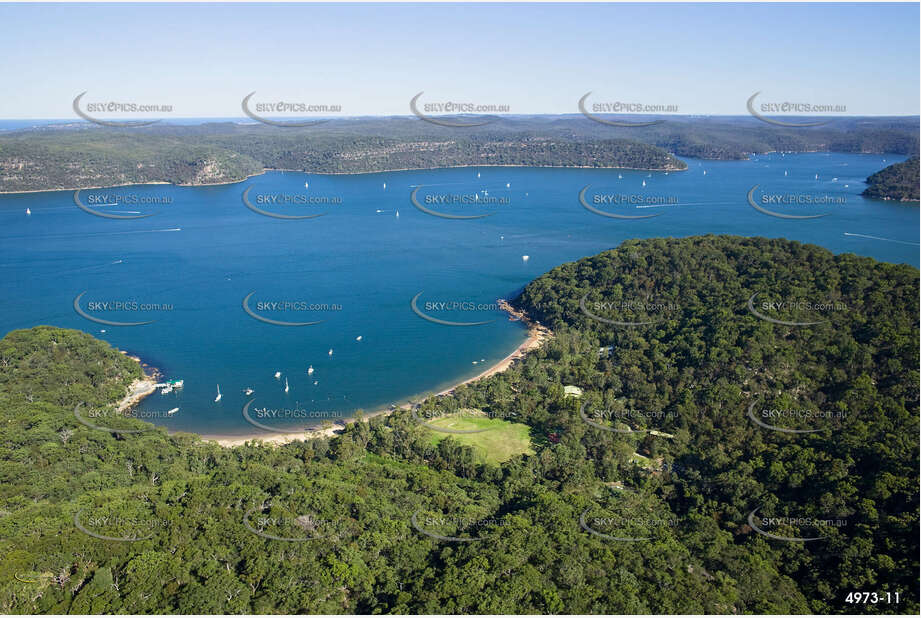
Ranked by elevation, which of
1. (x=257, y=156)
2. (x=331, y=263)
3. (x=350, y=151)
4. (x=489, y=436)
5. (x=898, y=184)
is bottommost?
(x=489, y=436)

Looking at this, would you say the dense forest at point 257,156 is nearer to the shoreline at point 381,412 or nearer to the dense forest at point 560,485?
the dense forest at point 560,485

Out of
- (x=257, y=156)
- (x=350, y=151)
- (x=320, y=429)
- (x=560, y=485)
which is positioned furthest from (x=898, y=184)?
(x=257, y=156)

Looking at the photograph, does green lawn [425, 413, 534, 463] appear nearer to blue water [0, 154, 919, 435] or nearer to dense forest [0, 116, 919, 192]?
blue water [0, 154, 919, 435]

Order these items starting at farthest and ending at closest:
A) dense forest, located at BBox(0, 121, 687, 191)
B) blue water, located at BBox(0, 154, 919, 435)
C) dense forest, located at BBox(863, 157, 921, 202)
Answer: dense forest, located at BBox(0, 121, 687, 191) < dense forest, located at BBox(863, 157, 921, 202) < blue water, located at BBox(0, 154, 919, 435)

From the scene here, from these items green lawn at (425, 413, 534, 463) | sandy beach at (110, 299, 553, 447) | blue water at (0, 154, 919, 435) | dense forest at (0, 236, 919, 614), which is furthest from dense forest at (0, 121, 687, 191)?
green lawn at (425, 413, 534, 463)

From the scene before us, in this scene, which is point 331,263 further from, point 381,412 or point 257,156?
point 257,156

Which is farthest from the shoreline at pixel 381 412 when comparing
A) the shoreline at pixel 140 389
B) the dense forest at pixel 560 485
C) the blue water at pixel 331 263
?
the shoreline at pixel 140 389
